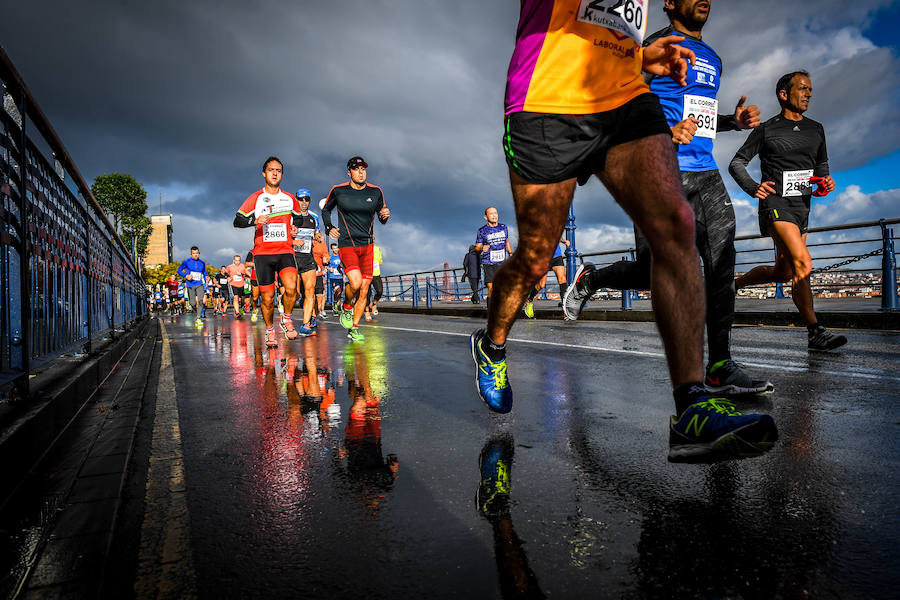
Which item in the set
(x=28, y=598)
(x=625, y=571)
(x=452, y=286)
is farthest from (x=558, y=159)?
(x=452, y=286)

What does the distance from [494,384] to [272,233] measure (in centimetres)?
658

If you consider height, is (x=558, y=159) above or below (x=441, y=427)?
above

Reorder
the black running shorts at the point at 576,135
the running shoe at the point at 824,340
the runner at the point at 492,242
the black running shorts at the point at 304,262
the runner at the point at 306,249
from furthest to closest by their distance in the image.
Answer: the runner at the point at 492,242 → the black running shorts at the point at 304,262 → the runner at the point at 306,249 → the running shoe at the point at 824,340 → the black running shorts at the point at 576,135

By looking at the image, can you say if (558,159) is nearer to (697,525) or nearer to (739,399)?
(697,525)

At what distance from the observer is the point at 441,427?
2.67m

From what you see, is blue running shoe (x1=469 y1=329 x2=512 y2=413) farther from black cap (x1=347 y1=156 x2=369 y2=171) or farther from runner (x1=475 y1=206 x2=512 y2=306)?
runner (x1=475 y1=206 x2=512 y2=306)

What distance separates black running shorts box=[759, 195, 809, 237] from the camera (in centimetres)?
497

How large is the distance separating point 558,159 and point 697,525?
1.37 meters

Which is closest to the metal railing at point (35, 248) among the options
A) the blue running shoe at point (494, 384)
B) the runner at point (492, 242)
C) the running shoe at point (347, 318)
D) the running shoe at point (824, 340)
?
the blue running shoe at point (494, 384)

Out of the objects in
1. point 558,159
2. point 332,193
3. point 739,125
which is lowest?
point 558,159

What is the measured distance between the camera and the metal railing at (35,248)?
117 inches

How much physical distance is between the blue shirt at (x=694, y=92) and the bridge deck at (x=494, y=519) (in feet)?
4.52

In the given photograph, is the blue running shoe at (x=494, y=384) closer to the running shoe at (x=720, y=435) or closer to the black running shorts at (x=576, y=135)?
the black running shorts at (x=576, y=135)

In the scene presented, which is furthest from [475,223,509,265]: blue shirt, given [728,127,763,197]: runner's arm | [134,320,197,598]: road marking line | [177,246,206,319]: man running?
[134,320,197,598]: road marking line
